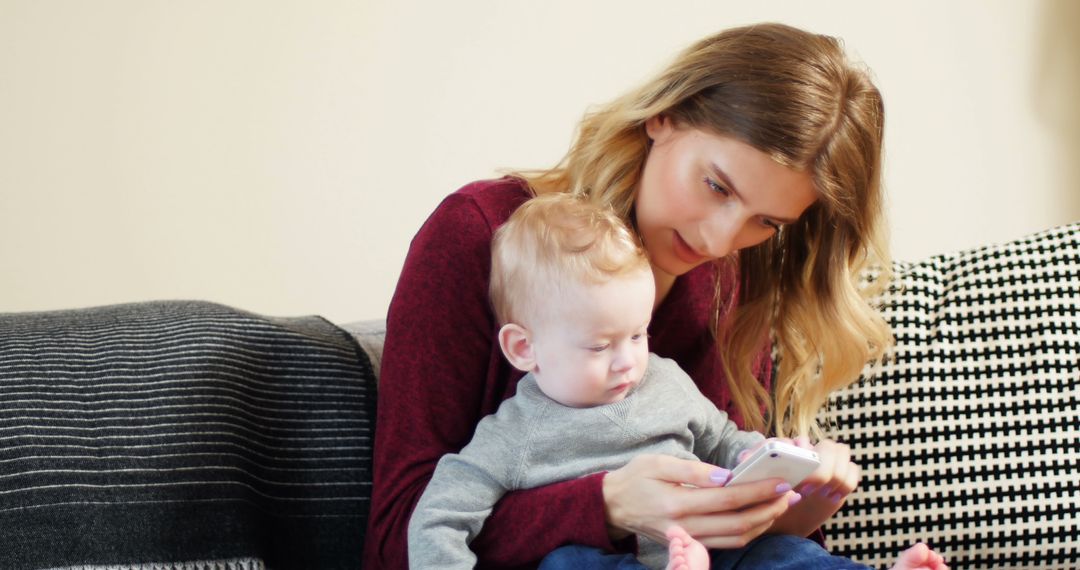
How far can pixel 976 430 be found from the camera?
5.13ft

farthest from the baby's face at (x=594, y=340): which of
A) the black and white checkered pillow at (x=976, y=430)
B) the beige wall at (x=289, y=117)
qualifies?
the beige wall at (x=289, y=117)

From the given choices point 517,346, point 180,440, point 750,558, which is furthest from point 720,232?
point 180,440

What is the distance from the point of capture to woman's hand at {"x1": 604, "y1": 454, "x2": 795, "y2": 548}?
1151mm

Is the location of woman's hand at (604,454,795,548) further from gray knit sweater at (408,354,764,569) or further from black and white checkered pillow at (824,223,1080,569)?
black and white checkered pillow at (824,223,1080,569)

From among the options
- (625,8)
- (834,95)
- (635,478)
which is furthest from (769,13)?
(635,478)

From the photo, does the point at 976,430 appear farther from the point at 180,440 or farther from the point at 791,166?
the point at 180,440

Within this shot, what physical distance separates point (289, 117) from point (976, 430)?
4.25 ft

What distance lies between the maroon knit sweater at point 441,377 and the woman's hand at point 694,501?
0.08 m

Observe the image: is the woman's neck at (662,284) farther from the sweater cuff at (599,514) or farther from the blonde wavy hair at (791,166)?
the sweater cuff at (599,514)

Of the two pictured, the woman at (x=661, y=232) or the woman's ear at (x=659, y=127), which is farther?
the woman's ear at (x=659, y=127)

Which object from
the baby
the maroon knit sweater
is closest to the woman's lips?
the baby

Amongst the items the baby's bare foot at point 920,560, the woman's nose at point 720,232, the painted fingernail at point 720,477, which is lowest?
the baby's bare foot at point 920,560

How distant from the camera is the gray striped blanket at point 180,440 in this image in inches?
48.2

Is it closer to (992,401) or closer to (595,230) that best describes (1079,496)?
(992,401)
